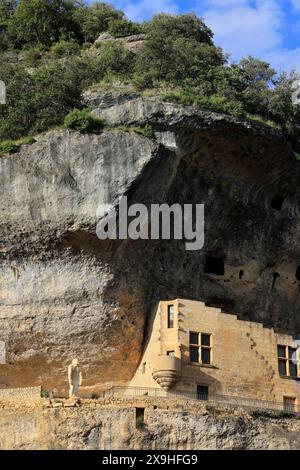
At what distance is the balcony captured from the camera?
4253 centimetres

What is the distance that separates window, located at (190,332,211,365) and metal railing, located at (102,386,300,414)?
53.4 inches

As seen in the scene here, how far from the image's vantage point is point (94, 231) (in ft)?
143

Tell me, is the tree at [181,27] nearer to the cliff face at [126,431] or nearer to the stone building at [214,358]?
the stone building at [214,358]

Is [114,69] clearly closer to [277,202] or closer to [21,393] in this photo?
[277,202]

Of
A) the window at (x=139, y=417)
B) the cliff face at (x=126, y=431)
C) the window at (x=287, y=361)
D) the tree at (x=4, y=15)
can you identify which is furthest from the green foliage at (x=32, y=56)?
the window at (x=139, y=417)

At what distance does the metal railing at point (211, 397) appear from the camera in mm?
42438

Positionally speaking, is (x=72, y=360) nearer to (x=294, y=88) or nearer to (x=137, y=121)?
(x=137, y=121)

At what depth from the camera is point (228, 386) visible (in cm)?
4350

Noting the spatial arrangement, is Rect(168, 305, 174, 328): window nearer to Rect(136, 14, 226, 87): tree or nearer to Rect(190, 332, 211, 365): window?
Rect(190, 332, 211, 365): window

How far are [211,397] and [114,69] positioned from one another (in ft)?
55.7

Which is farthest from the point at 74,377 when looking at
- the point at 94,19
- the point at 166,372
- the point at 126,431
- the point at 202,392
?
the point at 94,19

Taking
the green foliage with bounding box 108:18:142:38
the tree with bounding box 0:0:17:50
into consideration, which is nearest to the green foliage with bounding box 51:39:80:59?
the green foliage with bounding box 108:18:142:38
